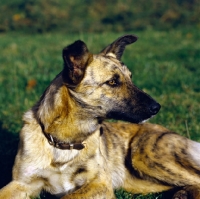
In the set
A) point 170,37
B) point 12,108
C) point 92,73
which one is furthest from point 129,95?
point 170,37

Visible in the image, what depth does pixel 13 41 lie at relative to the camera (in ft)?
47.5

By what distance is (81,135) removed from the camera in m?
4.76

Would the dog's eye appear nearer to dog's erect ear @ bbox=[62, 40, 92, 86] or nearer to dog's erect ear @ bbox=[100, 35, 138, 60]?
dog's erect ear @ bbox=[62, 40, 92, 86]

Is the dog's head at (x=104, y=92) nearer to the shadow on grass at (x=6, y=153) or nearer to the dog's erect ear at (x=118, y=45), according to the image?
the dog's erect ear at (x=118, y=45)

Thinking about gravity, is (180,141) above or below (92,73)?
below

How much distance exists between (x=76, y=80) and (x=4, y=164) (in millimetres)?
1662

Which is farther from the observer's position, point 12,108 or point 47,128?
point 12,108

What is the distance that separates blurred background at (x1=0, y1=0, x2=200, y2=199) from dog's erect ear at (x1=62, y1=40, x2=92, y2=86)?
1362 mm

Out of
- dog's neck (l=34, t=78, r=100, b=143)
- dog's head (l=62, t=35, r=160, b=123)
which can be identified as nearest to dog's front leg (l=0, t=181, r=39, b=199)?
dog's neck (l=34, t=78, r=100, b=143)

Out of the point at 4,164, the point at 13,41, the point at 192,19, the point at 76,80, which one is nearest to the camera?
the point at 76,80

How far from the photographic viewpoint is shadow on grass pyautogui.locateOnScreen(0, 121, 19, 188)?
17.4 ft

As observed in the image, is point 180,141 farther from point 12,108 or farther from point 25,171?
point 12,108

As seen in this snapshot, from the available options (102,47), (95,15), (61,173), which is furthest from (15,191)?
(95,15)

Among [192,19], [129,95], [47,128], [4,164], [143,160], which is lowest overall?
[192,19]
